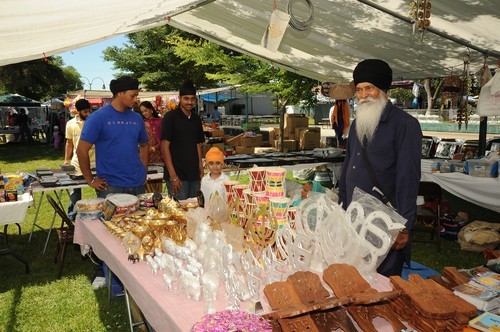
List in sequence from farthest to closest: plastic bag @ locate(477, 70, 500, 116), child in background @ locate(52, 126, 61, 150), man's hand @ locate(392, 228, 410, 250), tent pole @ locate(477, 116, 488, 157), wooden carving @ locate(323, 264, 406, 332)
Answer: child in background @ locate(52, 126, 61, 150), tent pole @ locate(477, 116, 488, 157), plastic bag @ locate(477, 70, 500, 116), man's hand @ locate(392, 228, 410, 250), wooden carving @ locate(323, 264, 406, 332)

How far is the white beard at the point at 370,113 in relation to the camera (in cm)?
231

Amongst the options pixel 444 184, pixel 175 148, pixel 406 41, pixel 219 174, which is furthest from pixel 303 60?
pixel 219 174

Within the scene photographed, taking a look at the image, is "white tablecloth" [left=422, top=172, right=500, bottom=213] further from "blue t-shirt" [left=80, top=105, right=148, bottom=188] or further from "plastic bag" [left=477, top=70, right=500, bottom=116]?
"blue t-shirt" [left=80, top=105, right=148, bottom=188]

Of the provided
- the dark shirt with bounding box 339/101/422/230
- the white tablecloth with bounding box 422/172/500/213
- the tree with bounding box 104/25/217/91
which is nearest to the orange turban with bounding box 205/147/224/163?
the dark shirt with bounding box 339/101/422/230

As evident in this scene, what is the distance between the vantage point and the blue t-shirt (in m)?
3.28

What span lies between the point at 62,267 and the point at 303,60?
512cm

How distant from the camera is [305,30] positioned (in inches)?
167

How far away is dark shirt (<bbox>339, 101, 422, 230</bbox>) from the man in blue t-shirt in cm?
197

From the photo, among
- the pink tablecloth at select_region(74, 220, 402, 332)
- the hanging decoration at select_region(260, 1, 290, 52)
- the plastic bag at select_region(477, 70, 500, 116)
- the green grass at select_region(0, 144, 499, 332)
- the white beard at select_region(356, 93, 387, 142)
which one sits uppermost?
the hanging decoration at select_region(260, 1, 290, 52)

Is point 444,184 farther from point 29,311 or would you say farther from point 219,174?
point 29,311

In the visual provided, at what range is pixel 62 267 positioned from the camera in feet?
13.4

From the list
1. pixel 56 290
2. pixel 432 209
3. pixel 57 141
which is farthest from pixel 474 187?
pixel 57 141

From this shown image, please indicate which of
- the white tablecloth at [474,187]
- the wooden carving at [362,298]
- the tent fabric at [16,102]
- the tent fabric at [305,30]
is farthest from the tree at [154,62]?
the wooden carving at [362,298]

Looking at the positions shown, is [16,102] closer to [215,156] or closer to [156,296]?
[215,156]
